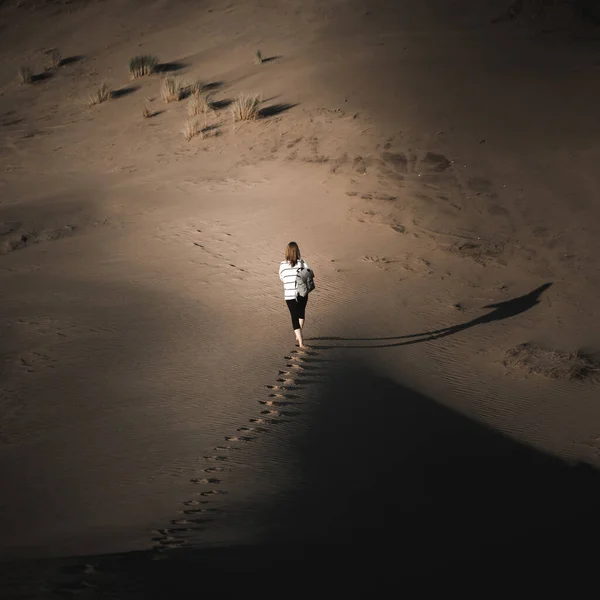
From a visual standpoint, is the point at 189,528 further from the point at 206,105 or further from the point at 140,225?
the point at 206,105

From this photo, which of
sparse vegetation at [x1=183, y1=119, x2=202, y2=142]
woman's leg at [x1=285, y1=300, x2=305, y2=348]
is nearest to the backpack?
woman's leg at [x1=285, y1=300, x2=305, y2=348]

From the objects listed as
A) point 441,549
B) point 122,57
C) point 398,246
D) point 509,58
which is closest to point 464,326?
point 398,246

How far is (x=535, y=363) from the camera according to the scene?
10688mm

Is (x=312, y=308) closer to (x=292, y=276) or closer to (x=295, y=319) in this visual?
(x=295, y=319)

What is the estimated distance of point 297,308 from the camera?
1038cm

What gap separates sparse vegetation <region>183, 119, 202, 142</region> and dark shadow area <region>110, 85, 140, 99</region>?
5.29 m

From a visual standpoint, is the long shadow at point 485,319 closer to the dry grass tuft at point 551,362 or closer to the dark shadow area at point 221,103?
the dry grass tuft at point 551,362

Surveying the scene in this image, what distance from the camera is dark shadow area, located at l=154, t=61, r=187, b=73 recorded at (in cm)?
2633

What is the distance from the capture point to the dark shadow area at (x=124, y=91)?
81.8ft

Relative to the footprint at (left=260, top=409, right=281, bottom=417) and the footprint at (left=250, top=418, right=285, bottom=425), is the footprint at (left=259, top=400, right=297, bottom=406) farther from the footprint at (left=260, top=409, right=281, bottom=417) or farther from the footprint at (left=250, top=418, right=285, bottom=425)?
the footprint at (left=250, top=418, right=285, bottom=425)

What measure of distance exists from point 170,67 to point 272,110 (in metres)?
7.73

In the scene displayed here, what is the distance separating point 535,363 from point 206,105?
14.5m

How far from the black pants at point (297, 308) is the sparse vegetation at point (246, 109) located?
38.2 feet

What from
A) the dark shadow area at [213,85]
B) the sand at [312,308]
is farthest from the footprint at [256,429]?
the dark shadow area at [213,85]
